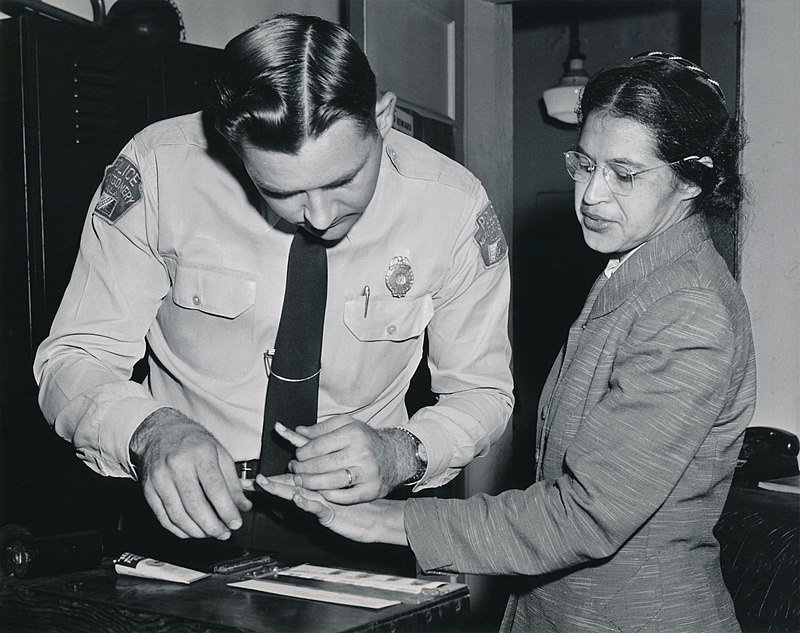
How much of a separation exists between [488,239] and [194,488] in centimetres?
85

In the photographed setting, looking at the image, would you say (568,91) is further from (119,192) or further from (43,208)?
(119,192)

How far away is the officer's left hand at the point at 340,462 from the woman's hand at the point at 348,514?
0.5 inches

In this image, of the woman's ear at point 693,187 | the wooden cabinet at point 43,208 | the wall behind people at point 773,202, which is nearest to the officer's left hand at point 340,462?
the woman's ear at point 693,187

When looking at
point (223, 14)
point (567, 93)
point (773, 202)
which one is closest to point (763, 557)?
point (773, 202)

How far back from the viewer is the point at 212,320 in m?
1.76

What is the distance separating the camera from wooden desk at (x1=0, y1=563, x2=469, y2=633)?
3.49 feet

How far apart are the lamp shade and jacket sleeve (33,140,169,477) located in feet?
11.9

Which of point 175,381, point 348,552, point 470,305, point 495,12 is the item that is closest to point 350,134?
point 470,305

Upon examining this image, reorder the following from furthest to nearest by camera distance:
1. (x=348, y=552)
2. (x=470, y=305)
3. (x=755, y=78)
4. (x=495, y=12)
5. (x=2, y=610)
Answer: (x=495, y=12)
(x=755, y=78)
(x=470, y=305)
(x=348, y=552)
(x=2, y=610)

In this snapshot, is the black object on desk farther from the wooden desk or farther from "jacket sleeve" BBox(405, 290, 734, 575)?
the wooden desk

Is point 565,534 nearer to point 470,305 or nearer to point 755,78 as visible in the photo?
point 470,305

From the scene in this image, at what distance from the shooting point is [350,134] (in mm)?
1468

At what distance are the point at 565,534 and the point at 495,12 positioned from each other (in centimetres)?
277

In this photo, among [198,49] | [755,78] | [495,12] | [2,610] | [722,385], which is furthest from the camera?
[495,12]
